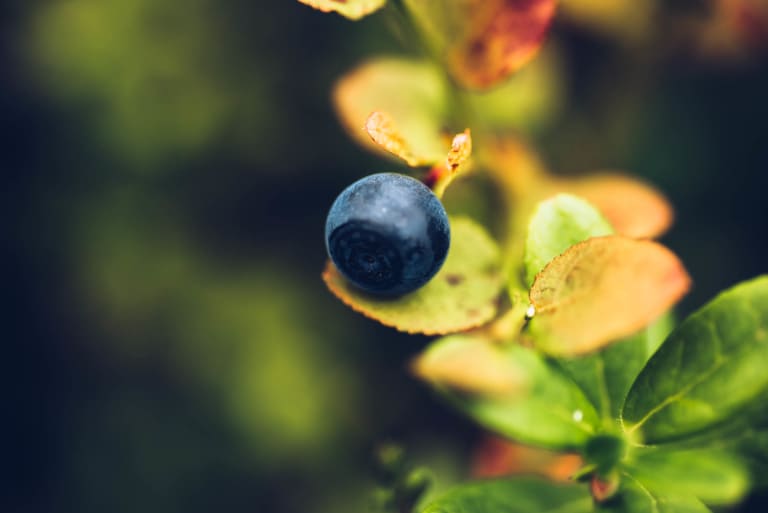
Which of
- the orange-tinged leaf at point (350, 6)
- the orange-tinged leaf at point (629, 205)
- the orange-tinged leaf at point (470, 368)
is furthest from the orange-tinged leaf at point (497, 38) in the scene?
the orange-tinged leaf at point (470, 368)

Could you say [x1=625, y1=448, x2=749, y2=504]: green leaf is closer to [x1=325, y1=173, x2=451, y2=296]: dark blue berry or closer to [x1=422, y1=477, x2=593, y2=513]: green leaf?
[x1=422, y1=477, x2=593, y2=513]: green leaf

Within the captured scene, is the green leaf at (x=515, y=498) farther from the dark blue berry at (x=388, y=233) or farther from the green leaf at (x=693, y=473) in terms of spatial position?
the dark blue berry at (x=388, y=233)

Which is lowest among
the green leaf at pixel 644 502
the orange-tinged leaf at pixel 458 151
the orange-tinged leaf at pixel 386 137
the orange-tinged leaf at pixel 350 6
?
the green leaf at pixel 644 502

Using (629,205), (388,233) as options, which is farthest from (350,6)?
(629,205)

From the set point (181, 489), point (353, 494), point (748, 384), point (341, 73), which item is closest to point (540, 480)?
point (748, 384)

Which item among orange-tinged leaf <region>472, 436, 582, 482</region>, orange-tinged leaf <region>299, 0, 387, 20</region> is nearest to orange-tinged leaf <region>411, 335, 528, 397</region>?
orange-tinged leaf <region>299, 0, 387, 20</region>

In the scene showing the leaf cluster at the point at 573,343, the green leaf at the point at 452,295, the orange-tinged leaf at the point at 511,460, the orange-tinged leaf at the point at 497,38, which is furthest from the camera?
the orange-tinged leaf at the point at 511,460

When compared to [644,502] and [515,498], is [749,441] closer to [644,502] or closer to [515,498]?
[644,502]

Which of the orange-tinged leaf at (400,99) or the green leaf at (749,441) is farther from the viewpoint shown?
the orange-tinged leaf at (400,99)
